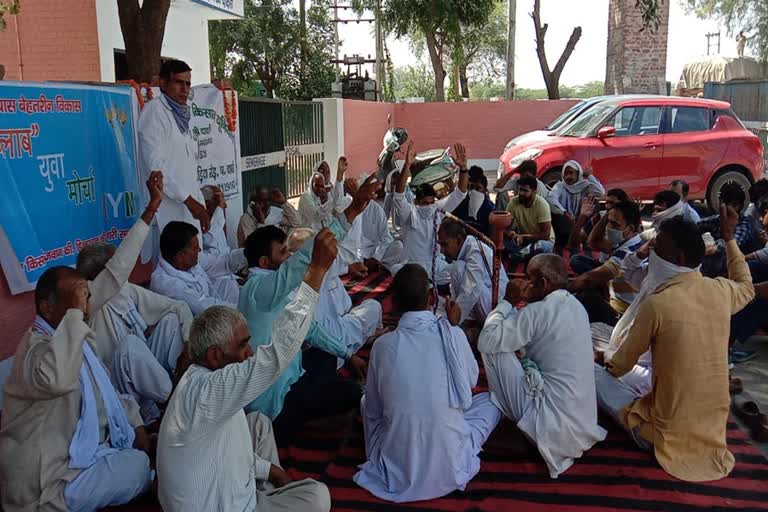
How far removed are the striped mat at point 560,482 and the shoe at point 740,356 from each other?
3.84ft

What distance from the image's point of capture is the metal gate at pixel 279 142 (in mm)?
8438

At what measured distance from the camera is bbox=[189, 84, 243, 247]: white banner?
6.25 m

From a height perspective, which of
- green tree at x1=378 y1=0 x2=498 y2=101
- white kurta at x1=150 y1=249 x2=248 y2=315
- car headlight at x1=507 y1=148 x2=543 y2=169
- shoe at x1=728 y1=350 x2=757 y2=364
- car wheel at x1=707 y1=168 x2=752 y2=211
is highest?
green tree at x1=378 y1=0 x2=498 y2=101

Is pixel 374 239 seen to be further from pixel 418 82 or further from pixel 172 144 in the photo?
pixel 418 82

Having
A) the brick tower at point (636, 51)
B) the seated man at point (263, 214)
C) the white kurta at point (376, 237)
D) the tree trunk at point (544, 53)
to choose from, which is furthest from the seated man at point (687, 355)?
the brick tower at point (636, 51)

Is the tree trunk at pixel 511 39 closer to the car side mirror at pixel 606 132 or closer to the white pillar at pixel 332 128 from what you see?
the white pillar at pixel 332 128

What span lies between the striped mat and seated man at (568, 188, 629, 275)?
251 cm

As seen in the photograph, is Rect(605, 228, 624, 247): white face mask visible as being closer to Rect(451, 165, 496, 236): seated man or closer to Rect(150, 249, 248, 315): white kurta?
Rect(451, 165, 496, 236): seated man

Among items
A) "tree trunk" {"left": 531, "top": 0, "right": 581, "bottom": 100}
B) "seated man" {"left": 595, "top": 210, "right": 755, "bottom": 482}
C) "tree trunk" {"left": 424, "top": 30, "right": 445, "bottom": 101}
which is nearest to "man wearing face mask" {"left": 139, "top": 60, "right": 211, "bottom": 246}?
"seated man" {"left": 595, "top": 210, "right": 755, "bottom": 482}

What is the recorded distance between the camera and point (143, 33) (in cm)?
566

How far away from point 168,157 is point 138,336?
1553 millimetres

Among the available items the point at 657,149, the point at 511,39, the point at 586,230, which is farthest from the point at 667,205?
the point at 511,39

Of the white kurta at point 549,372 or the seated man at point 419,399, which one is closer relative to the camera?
the seated man at point 419,399

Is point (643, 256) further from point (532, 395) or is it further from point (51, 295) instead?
point (51, 295)
